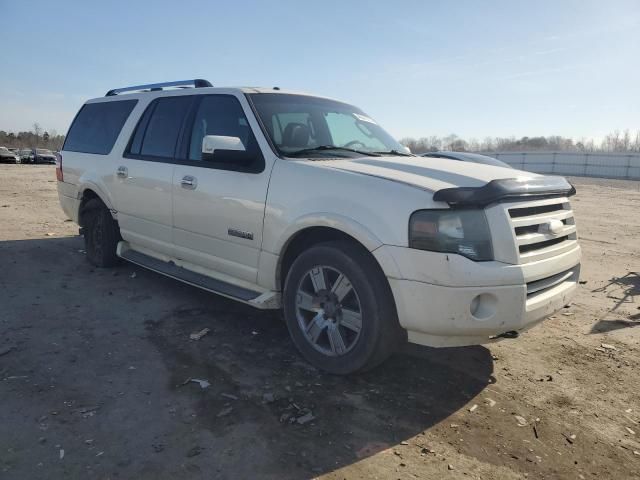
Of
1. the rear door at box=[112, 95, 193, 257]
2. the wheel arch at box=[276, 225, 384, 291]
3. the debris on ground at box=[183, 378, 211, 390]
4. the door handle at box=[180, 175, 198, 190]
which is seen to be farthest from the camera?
the rear door at box=[112, 95, 193, 257]

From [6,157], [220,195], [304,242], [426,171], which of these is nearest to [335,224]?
[304,242]

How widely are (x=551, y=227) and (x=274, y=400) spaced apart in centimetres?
212

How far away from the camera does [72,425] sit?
9.36 feet

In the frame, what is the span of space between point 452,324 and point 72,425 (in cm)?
223

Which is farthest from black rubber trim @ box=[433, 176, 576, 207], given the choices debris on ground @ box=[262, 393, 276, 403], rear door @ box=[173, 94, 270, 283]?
debris on ground @ box=[262, 393, 276, 403]

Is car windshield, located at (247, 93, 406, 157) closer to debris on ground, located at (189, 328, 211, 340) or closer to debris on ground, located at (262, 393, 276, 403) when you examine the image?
debris on ground, located at (189, 328, 211, 340)

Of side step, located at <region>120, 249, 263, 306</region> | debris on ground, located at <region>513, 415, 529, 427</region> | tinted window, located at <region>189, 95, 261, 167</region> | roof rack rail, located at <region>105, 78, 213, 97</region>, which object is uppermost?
roof rack rail, located at <region>105, 78, 213, 97</region>

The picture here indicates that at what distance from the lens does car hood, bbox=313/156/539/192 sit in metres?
3.19

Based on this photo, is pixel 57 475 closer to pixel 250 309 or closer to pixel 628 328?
pixel 250 309

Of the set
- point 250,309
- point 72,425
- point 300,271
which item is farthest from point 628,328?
point 72,425

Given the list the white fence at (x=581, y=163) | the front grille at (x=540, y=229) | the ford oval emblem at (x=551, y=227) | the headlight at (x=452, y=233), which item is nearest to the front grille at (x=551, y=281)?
the front grille at (x=540, y=229)

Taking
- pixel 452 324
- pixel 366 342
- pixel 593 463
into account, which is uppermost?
pixel 452 324

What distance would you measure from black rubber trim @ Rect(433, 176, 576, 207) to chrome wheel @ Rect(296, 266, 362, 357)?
85cm

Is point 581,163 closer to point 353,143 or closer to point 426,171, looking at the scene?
point 353,143
